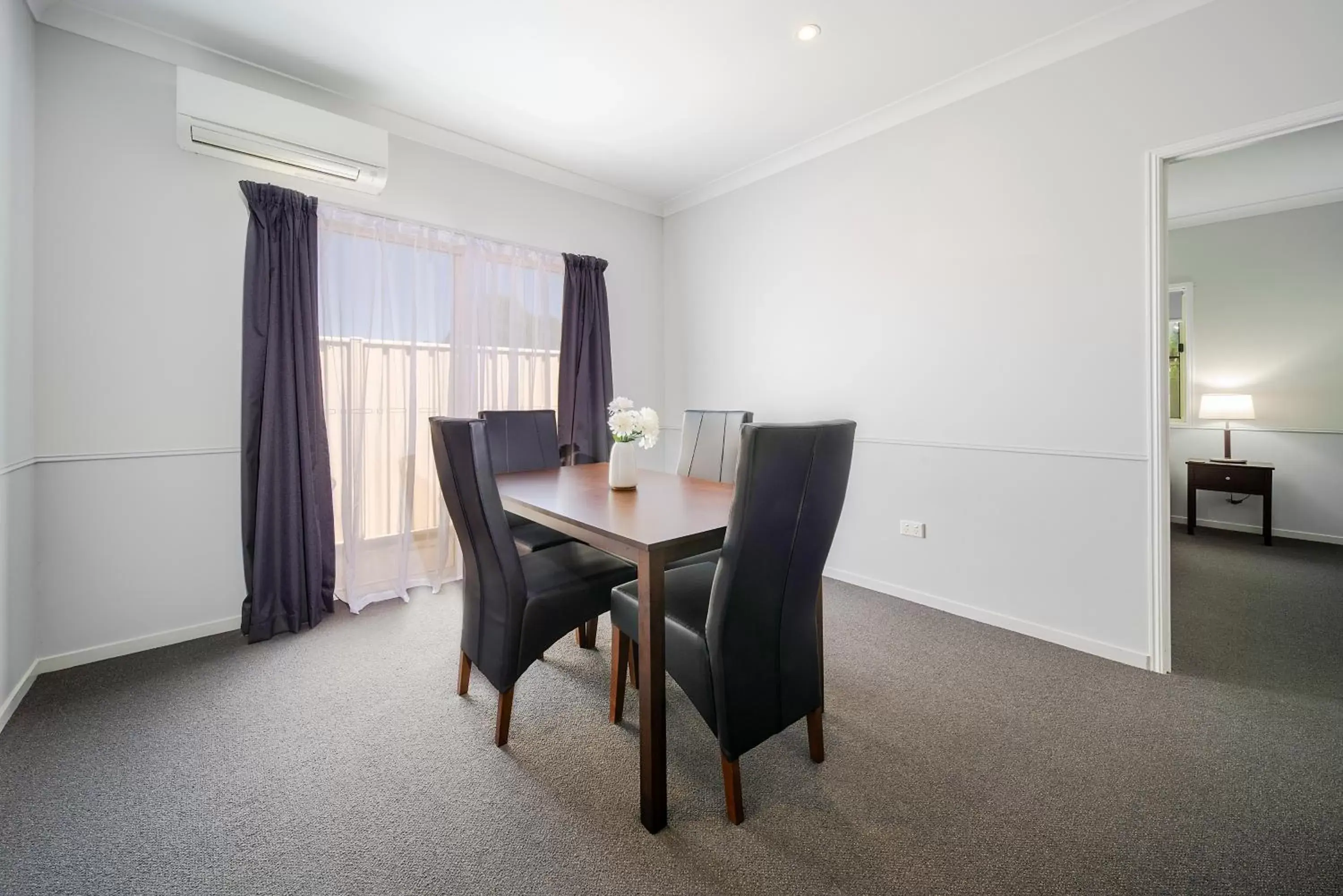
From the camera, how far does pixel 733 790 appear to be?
144cm

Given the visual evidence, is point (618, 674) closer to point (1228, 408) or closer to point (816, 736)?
point (816, 736)

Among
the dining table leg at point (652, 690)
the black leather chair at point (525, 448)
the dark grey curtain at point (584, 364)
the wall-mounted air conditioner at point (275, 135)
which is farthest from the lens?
the dark grey curtain at point (584, 364)

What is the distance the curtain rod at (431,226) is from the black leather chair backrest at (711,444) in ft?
5.38

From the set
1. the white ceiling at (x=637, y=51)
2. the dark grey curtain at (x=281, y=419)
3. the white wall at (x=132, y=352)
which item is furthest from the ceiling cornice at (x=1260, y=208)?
the white wall at (x=132, y=352)

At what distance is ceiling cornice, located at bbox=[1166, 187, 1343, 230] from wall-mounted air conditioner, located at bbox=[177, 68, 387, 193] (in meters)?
5.02

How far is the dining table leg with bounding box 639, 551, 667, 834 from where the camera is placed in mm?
1405

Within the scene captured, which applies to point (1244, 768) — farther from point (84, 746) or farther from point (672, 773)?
point (84, 746)

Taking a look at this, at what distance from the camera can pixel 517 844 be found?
1.38m

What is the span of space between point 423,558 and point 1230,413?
6.11m

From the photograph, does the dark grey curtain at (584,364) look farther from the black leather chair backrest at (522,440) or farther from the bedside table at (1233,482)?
the bedside table at (1233,482)

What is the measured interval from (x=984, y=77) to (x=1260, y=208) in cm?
332

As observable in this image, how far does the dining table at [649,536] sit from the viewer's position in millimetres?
1411

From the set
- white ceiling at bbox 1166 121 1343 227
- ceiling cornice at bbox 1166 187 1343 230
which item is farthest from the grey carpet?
ceiling cornice at bbox 1166 187 1343 230

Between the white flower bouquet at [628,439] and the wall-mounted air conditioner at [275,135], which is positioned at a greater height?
the wall-mounted air conditioner at [275,135]
